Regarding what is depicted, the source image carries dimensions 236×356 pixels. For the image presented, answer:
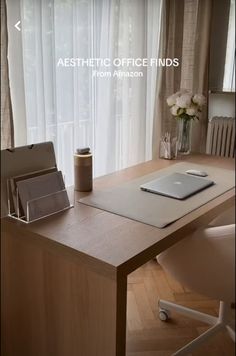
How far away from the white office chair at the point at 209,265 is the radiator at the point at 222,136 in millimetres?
192

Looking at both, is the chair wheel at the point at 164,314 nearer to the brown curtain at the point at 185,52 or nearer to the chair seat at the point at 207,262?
the chair seat at the point at 207,262

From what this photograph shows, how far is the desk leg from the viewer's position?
0.92 metres

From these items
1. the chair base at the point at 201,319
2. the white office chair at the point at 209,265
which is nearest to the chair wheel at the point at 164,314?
the chair base at the point at 201,319

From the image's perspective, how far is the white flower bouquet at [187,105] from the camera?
1.35 meters

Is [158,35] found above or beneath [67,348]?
above

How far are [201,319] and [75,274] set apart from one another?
2.13 ft

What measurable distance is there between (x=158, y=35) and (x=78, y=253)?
1223mm

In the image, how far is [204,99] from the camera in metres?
1.40

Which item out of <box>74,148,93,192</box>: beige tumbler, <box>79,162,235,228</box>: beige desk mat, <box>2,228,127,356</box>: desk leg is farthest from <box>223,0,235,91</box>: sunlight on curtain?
<box>2,228,127,356</box>: desk leg

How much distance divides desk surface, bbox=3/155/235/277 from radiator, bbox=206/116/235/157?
0.03 metres

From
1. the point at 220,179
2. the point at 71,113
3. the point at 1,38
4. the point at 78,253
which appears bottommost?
the point at 78,253

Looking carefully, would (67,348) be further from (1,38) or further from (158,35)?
(158,35)

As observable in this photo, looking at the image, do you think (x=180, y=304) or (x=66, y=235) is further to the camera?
(x=180, y=304)

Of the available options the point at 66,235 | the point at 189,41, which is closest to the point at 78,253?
the point at 66,235
